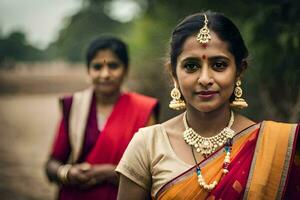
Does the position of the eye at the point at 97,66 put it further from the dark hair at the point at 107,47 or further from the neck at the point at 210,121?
the neck at the point at 210,121

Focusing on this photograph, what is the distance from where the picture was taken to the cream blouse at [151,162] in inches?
91.4

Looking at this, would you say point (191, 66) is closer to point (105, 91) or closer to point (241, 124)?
point (241, 124)

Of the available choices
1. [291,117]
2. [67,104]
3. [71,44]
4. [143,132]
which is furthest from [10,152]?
[71,44]

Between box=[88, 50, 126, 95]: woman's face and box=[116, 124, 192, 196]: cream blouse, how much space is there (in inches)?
77.4

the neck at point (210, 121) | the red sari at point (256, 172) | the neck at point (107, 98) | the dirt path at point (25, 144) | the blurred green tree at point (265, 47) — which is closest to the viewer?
the red sari at point (256, 172)

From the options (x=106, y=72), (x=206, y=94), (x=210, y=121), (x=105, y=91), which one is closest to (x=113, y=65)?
(x=106, y=72)

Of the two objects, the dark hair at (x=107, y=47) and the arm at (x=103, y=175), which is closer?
the arm at (x=103, y=175)

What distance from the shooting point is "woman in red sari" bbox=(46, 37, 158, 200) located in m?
4.08

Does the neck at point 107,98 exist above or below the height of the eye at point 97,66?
below

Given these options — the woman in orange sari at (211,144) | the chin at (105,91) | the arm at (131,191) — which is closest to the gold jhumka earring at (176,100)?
the woman in orange sari at (211,144)

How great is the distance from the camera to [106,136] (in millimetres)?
4172

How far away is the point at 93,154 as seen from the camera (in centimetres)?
415

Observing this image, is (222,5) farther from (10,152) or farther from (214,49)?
(10,152)

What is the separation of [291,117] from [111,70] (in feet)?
5.48
